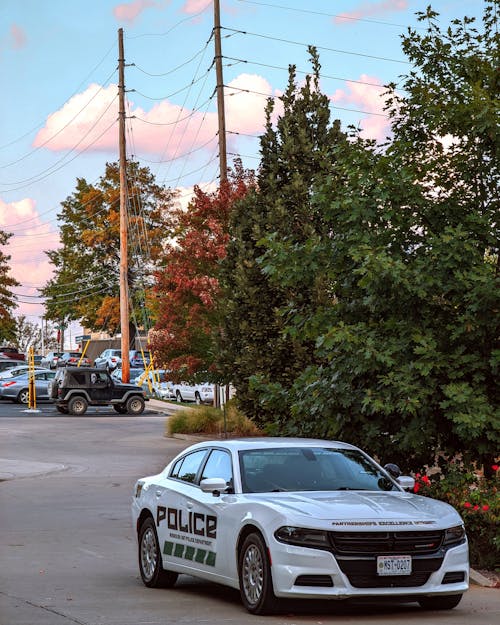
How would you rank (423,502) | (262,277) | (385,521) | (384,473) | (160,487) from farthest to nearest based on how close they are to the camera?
1. (262,277)
2. (160,487)
3. (384,473)
4. (423,502)
5. (385,521)

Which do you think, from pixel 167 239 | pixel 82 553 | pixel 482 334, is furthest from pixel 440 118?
pixel 167 239

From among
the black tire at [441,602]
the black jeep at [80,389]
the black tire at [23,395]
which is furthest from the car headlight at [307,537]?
the black tire at [23,395]

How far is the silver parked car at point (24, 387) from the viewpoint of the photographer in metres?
59.9

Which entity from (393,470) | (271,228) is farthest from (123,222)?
(393,470)

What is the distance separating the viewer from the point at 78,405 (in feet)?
171

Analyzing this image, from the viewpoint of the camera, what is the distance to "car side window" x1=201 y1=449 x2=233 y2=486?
1150 cm

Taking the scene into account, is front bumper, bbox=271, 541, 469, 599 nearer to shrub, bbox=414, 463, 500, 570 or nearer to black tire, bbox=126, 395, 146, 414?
shrub, bbox=414, 463, 500, 570

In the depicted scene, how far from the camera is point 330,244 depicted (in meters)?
15.9

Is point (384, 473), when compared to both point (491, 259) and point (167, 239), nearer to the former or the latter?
point (491, 259)

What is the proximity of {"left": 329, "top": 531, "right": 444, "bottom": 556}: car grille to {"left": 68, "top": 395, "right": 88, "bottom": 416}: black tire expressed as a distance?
4248 centimetres

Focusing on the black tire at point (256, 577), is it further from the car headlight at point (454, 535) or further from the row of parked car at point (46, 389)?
the row of parked car at point (46, 389)

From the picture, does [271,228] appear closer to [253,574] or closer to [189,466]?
[189,466]

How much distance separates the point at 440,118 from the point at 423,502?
641 cm

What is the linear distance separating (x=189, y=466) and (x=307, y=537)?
2.59 m
